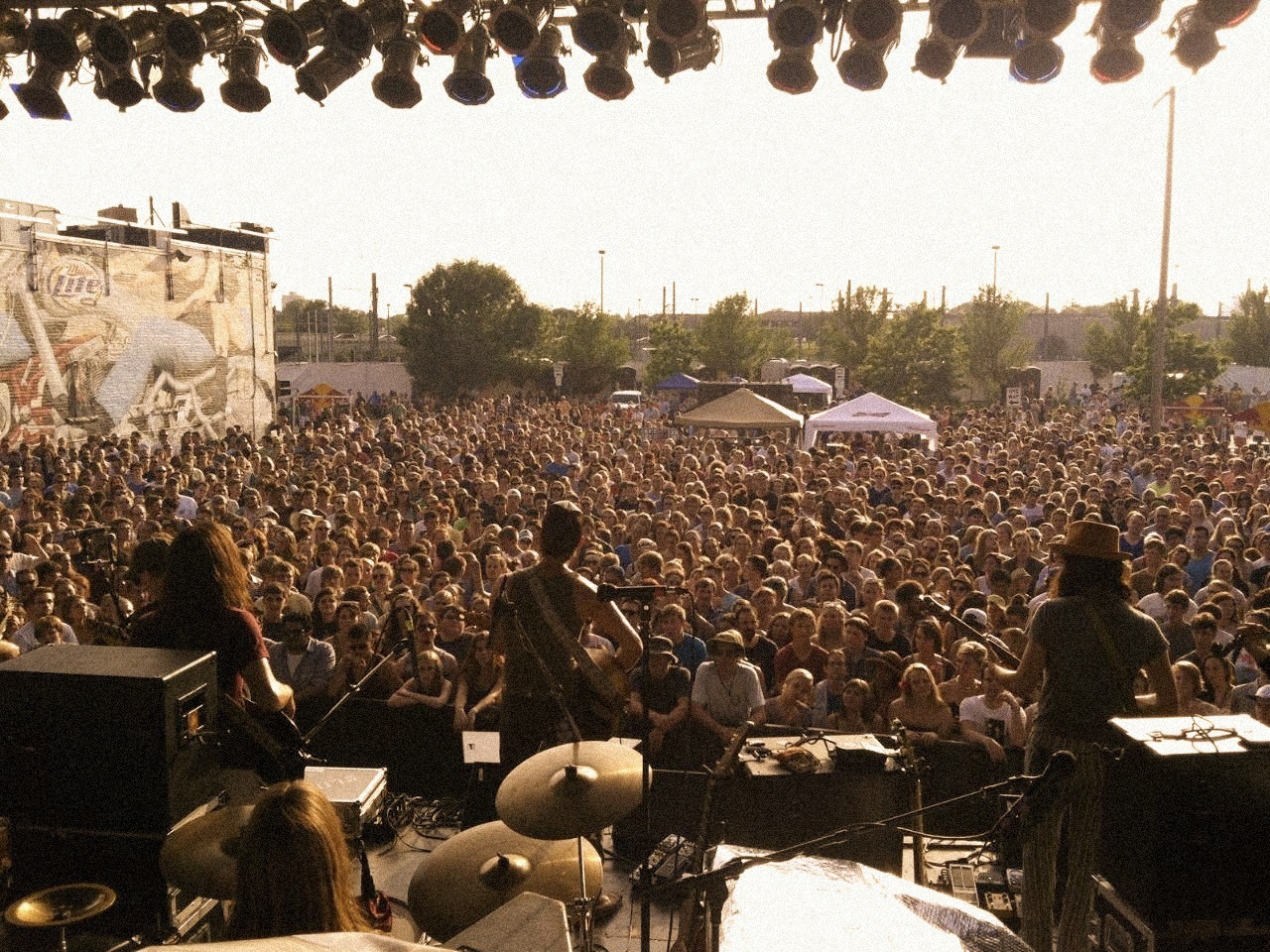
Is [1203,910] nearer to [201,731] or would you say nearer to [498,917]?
[498,917]

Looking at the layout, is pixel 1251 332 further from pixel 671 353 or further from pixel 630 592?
pixel 630 592

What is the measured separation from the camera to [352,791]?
4312 millimetres

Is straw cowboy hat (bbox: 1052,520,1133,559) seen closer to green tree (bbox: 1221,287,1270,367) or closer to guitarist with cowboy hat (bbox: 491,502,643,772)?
guitarist with cowboy hat (bbox: 491,502,643,772)

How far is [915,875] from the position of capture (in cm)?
517

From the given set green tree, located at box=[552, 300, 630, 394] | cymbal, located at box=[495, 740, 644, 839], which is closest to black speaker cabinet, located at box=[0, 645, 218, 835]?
cymbal, located at box=[495, 740, 644, 839]

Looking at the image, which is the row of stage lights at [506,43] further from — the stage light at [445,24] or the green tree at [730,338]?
the green tree at [730,338]

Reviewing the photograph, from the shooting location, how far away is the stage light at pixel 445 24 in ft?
22.4

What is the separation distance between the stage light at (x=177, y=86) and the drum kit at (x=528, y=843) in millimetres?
5508

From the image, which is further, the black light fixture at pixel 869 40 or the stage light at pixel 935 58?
the stage light at pixel 935 58

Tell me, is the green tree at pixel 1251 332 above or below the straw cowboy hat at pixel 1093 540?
above

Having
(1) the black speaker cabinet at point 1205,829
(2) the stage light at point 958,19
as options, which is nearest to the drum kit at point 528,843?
(1) the black speaker cabinet at point 1205,829

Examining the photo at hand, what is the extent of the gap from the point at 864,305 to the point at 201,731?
46.2m

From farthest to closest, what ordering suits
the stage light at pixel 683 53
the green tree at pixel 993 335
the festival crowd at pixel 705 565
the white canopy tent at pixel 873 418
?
the green tree at pixel 993 335
the white canopy tent at pixel 873 418
the stage light at pixel 683 53
the festival crowd at pixel 705 565

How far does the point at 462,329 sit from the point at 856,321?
55.4ft
